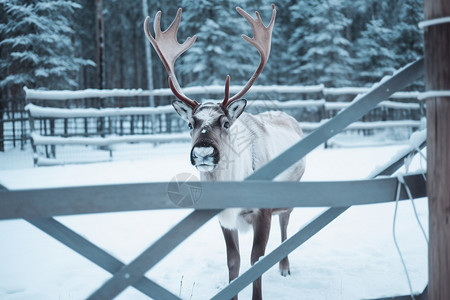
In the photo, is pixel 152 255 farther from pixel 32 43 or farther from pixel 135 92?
pixel 32 43

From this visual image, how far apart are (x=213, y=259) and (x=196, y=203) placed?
2204 mm

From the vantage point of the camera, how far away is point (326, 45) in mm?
14672

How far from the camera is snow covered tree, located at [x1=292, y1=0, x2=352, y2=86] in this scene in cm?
1429

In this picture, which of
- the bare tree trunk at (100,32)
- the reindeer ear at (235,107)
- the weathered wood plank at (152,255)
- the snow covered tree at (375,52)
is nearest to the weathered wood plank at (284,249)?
the weathered wood plank at (152,255)

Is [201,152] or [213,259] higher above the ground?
[201,152]

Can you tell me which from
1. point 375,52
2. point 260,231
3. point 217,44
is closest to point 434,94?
A: point 260,231

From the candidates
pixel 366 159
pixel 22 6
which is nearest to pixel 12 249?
pixel 366 159

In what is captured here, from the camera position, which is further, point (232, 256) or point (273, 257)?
point (232, 256)

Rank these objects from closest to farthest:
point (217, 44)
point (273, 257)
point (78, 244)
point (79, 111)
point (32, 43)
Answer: point (78, 244), point (273, 257), point (79, 111), point (32, 43), point (217, 44)

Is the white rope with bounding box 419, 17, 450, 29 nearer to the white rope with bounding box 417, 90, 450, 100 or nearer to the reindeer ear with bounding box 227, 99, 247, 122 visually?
the white rope with bounding box 417, 90, 450, 100

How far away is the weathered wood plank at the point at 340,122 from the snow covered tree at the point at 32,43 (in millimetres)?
10322

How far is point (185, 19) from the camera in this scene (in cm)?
1417

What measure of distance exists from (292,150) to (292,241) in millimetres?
524

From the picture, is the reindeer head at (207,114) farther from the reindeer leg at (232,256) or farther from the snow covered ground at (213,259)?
the snow covered ground at (213,259)
